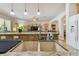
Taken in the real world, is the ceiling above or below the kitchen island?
above

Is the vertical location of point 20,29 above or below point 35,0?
below

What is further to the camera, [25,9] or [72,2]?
[25,9]

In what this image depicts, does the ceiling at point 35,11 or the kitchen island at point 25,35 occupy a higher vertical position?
the ceiling at point 35,11

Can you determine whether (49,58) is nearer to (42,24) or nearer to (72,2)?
(72,2)

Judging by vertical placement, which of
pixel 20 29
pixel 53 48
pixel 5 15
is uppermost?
pixel 5 15

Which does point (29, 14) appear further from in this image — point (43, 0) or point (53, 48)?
point (53, 48)

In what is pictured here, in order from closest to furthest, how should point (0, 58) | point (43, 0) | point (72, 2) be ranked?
point (0, 58) → point (72, 2) → point (43, 0)

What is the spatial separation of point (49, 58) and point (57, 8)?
4.67 m

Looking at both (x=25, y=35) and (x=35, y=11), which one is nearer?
(x=25, y=35)

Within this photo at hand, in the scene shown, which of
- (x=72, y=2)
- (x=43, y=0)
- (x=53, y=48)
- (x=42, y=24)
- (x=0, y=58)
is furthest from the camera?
(x=42, y=24)

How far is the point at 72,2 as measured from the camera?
18.1 feet

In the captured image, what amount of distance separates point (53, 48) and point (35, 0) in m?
1.86

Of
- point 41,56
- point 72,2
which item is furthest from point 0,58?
point 72,2

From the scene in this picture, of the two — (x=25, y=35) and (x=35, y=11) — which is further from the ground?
(x=35, y=11)
